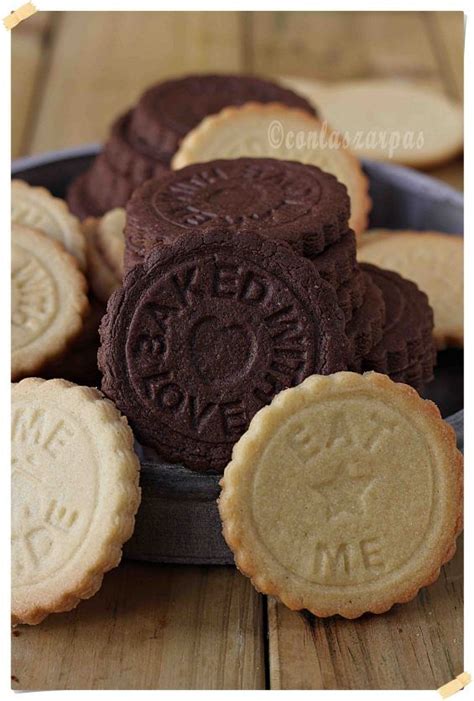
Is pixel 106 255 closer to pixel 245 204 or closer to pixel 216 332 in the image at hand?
pixel 245 204

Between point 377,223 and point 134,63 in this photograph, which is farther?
point 134,63

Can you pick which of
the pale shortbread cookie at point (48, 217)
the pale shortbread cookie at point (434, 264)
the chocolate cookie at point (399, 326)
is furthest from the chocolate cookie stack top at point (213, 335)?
the pale shortbread cookie at point (434, 264)

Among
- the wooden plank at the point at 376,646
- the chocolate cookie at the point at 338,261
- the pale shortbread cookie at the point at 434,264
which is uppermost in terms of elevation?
the chocolate cookie at the point at 338,261

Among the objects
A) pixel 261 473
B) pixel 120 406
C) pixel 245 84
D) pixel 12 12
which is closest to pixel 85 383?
pixel 120 406

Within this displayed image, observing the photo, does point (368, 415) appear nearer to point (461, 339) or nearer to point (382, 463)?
point (382, 463)

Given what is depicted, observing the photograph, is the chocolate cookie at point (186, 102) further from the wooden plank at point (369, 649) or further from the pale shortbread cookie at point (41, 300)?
the wooden plank at point (369, 649)

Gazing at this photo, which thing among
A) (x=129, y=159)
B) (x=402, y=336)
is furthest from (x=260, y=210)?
(x=129, y=159)
